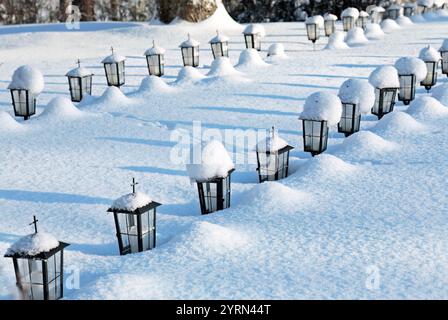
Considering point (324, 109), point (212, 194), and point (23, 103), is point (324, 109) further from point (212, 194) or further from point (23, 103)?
point (23, 103)

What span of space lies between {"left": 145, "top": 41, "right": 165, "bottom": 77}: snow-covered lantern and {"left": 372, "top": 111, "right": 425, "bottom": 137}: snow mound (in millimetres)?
8342

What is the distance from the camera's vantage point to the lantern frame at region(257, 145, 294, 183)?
10.4 metres

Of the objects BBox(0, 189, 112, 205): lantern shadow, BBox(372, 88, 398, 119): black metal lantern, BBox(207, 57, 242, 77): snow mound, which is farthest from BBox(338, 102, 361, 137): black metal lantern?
BBox(207, 57, 242, 77): snow mound

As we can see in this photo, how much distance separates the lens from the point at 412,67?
1446 centimetres

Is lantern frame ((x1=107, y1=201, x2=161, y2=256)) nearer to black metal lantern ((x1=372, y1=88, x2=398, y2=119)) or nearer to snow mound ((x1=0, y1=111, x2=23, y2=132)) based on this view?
snow mound ((x1=0, y1=111, x2=23, y2=132))

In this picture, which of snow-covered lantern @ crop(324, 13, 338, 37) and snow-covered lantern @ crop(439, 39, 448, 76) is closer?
snow-covered lantern @ crop(439, 39, 448, 76)

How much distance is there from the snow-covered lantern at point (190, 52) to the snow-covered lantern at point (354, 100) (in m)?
8.49

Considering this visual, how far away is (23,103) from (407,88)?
355 inches

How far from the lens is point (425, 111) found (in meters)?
13.3

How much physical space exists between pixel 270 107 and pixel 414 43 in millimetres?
9863

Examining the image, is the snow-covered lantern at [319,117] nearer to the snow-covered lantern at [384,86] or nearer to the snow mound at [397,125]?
the snow mound at [397,125]

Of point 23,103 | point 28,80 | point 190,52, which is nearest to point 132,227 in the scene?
point 23,103
